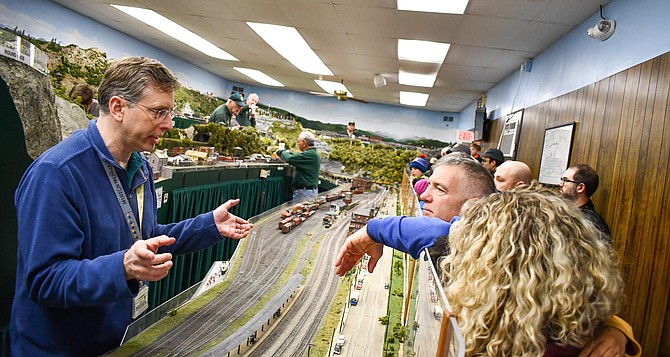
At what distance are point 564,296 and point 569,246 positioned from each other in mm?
121

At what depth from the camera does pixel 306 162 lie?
6.64 m

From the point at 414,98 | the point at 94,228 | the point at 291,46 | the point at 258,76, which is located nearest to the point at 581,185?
the point at 94,228

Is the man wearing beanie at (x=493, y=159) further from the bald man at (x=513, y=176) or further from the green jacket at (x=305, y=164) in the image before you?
the green jacket at (x=305, y=164)

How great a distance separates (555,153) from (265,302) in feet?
15.8

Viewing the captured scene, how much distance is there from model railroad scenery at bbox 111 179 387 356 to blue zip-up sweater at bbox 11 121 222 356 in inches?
6.7

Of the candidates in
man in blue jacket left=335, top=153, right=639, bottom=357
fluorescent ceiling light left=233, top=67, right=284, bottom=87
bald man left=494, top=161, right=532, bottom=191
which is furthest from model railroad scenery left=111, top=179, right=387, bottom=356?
fluorescent ceiling light left=233, top=67, right=284, bottom=87

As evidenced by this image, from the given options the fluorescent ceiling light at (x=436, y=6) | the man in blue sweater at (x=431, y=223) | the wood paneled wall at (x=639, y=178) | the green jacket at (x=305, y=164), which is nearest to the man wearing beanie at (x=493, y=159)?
the wood paneled wall at (x=639, y=178)

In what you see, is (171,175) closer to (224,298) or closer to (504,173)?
(224,298)

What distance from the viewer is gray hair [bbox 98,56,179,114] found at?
157 centimetres

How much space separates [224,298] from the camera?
2.17 metres

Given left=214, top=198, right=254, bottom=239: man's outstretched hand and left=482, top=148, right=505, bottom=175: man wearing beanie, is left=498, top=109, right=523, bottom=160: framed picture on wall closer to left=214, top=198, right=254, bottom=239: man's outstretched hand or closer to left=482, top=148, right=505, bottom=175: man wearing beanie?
left=482, top=148, right=505, bottom=175: man wearing beanie

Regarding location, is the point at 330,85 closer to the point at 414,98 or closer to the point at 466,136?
the point at 414,98

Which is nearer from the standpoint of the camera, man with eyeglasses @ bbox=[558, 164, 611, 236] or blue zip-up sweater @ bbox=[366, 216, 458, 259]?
blue zip-up sweater @ bbox=[366, 216, 458, 259]

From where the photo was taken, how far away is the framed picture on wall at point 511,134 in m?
7.26
